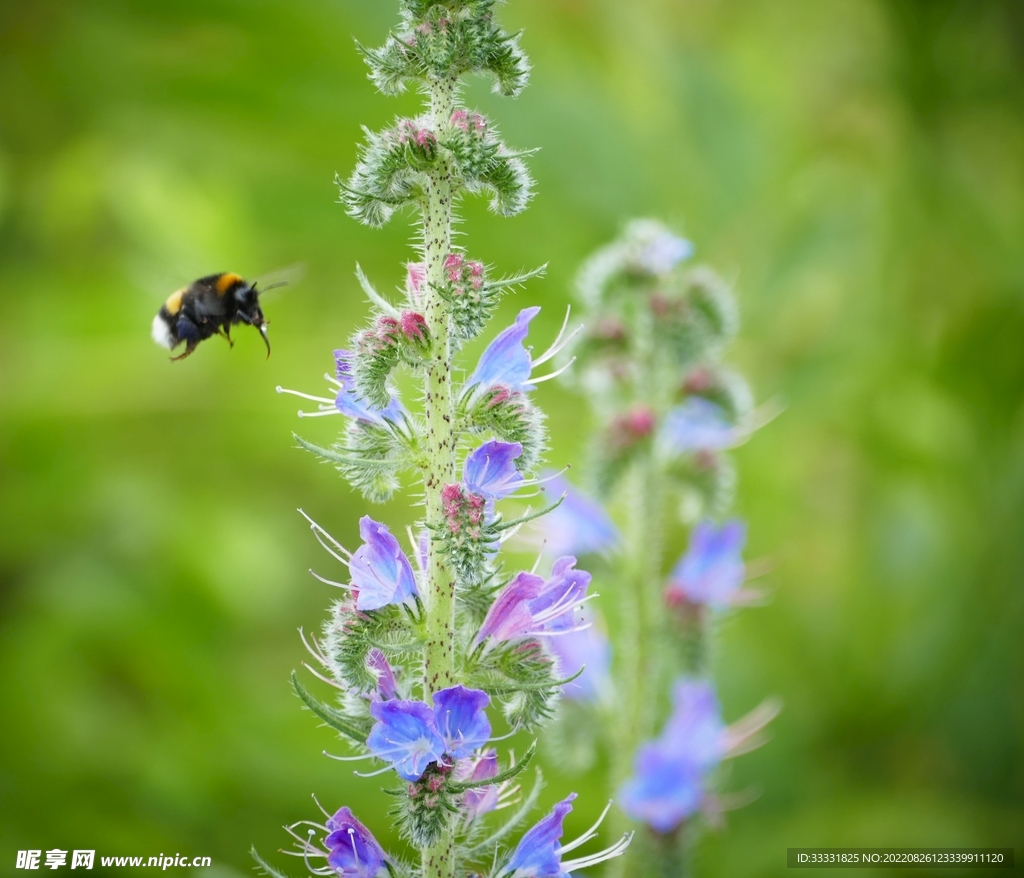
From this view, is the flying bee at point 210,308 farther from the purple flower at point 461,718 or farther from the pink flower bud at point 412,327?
the purple flower at point 461,718

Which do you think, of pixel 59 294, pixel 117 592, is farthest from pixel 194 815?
pixel 59 294

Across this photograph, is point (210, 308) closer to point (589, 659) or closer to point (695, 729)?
point (589, 659)

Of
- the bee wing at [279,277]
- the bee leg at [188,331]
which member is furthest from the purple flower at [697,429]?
the bee leg at [188,331]

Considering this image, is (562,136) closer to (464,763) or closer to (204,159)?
(204,159)

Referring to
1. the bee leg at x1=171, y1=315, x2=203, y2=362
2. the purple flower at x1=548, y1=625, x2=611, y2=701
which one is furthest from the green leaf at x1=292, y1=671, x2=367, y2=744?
the bee leg at x1=171, y1=315, x2=203, y2=362

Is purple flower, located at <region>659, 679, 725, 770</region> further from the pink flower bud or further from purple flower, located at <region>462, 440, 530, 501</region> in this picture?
the pink flower bud
